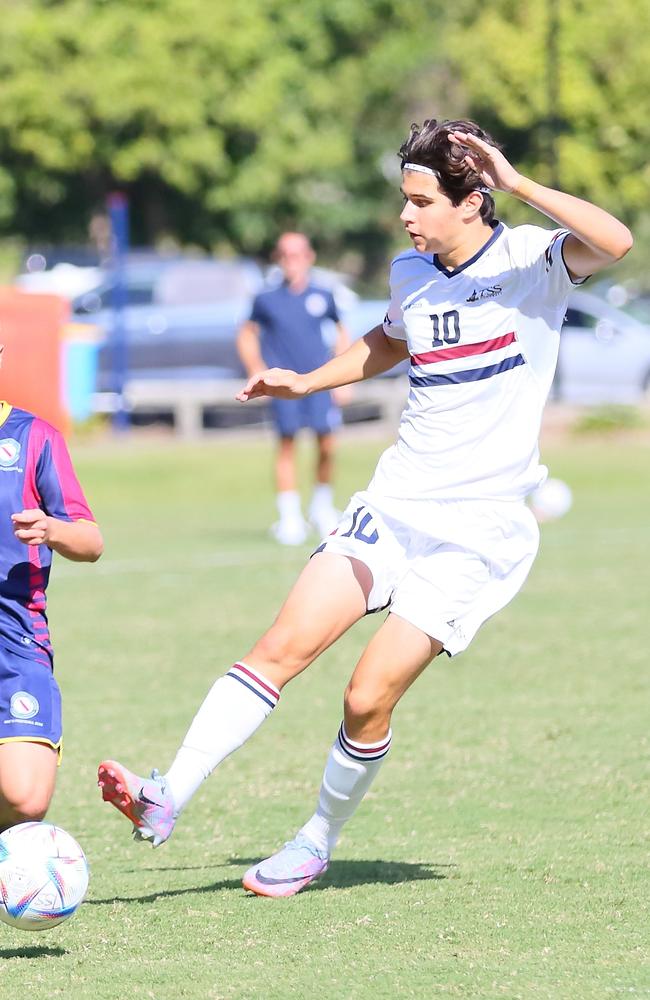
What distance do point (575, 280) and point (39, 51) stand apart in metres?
30.4

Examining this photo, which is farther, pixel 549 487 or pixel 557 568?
pixel 549 487

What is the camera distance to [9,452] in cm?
467

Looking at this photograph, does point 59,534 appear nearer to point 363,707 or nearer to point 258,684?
point 258,684

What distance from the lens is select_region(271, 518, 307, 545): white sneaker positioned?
45.5 ft

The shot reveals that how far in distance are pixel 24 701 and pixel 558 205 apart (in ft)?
6.45

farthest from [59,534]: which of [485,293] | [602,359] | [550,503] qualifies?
[602,359]

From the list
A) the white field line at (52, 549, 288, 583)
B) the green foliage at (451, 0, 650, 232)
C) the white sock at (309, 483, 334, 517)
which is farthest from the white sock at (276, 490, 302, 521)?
the green foliage at (451, 0, 650, 232)

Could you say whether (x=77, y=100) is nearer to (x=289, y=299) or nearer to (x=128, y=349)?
(x=128, y=349)

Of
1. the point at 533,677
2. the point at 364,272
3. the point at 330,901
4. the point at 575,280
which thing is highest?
the point at 575,280

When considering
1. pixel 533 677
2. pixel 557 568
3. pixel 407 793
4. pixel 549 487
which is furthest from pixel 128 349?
pixel 407 793

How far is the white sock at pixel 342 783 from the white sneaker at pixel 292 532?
29.0 feet

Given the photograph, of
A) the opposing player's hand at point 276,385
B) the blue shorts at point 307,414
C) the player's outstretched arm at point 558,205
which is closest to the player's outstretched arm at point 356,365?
the opposing player's hand at point 276,385

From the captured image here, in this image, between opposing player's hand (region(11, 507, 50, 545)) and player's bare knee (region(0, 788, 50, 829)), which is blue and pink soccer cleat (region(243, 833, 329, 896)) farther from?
opposing player's hand (region(11, 507, 50, 545))

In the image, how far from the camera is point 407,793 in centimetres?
617
